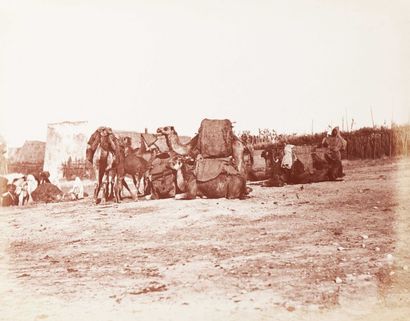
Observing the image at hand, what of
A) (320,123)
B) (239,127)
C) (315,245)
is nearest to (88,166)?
(239,127)

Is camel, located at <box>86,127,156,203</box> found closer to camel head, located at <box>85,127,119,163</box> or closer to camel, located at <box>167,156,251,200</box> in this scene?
camel head, located at <box>85,127,119,163</box>

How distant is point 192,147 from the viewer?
568cm

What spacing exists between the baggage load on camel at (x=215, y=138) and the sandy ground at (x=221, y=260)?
2.97ft

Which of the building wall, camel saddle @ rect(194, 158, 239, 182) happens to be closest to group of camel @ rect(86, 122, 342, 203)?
camel saddle @ rect(194, 158, 239, 182)

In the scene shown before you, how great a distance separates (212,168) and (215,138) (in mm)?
400

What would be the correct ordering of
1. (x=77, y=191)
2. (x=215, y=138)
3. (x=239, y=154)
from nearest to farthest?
(x=215, y=138) < (x=239, y=154) < (x=77, y=191)

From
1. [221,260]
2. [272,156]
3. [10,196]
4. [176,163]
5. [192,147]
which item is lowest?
[221,260]

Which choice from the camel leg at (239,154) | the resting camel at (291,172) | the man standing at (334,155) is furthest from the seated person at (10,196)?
the man standing at (334,155)

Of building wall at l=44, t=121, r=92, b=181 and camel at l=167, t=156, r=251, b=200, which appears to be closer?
building wall at l=44, t=121, r=92, b=181

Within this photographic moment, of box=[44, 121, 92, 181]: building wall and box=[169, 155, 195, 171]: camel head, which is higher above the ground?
box=[44, 121, 92, 181]: building wall

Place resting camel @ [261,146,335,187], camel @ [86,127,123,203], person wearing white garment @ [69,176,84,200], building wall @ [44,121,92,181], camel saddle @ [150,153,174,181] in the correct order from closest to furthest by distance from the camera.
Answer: building wall @ [44,121,92,181], camel @ [86,127,123,203], camel saddle @ [150,153,174,181], resting camel @ [261,146,335,187], person wearing white garment @ [69,176,84,200]

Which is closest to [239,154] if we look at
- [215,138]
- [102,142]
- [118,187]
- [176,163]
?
[215,138]

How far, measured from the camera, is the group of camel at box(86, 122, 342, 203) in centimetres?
512

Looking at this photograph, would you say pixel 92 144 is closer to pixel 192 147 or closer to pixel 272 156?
pixel 192 147
